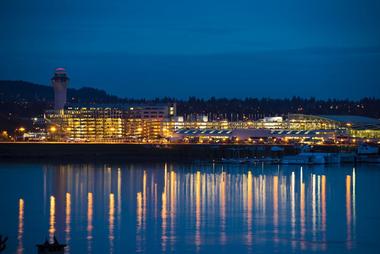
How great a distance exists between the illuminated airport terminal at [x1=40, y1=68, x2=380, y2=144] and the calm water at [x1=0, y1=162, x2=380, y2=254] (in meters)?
50.5

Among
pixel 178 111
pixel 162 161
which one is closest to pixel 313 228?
pixel 162 161

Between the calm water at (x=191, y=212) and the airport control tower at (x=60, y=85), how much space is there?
69.7 metres

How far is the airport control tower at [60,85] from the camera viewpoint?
12597 centimetres

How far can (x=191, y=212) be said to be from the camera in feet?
120

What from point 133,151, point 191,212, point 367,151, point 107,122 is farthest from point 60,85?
point 191,212

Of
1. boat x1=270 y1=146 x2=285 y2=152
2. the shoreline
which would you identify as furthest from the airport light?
boat x1=270 y1=146 x2=285 y2=152

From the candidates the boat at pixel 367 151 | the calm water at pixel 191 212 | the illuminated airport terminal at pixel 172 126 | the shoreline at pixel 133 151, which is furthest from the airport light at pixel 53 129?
the calm water at pixel 191 212

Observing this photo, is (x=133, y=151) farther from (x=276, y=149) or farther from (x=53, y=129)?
(x=53, y=129)

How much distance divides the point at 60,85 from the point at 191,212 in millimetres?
92512

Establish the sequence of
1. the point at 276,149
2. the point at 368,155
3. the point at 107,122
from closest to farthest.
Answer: the point at 368,155
the point at 276,149
the point at 107,122

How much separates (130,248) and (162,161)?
165ft

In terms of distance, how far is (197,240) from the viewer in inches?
1166

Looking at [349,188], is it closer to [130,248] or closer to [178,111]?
[130,248]

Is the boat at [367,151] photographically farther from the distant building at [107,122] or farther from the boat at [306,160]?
the distant building at [107,122]
